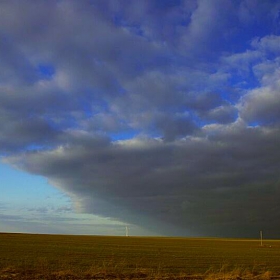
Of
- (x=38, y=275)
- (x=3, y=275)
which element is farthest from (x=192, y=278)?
(x=3, y=275)

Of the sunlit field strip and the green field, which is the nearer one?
the green field

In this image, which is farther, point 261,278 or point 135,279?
point 261,278

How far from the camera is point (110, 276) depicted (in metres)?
28.2

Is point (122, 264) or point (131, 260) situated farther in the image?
point (131, 260)

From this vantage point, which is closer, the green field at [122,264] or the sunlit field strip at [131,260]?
the green field at [122,264]

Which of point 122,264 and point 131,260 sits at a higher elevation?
point 122,264

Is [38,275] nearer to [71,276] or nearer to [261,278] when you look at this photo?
[71,276]

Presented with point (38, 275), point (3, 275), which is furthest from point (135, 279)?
point (3, 275)

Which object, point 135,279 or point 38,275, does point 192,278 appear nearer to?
point 135,279

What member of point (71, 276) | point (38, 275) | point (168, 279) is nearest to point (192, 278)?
point (168, 279)

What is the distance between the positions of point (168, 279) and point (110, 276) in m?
3.76

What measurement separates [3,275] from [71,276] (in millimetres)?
4037

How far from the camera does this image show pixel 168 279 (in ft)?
89.1

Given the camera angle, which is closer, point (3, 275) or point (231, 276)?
point (3, 275)
